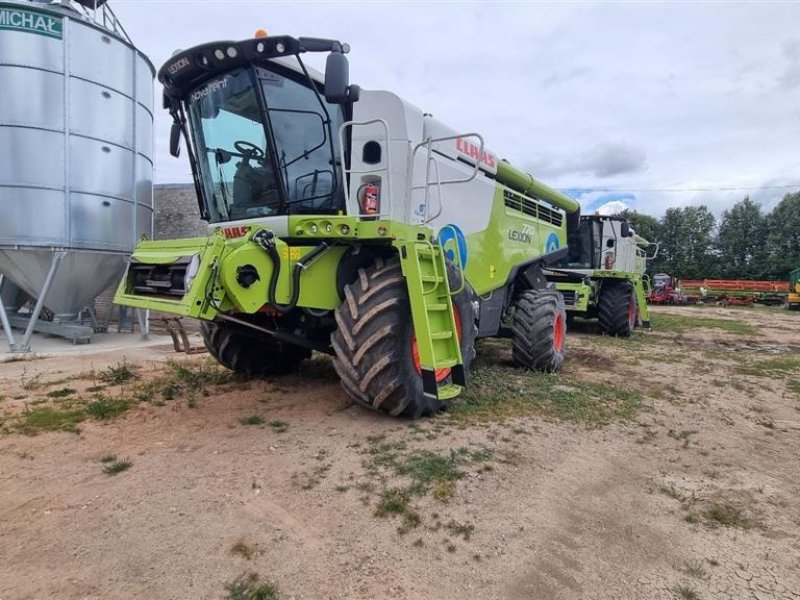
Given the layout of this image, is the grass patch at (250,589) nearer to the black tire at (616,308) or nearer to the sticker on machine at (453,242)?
the sticker on machine at (453,242)

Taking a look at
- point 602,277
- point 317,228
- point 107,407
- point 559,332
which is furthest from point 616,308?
point 107,407

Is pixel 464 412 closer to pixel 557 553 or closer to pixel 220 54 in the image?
pixel 557 553

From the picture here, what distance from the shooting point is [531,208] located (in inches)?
299

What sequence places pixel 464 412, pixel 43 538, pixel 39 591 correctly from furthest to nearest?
pixel 464 412 < pixel 43 538 < pixel 39 591

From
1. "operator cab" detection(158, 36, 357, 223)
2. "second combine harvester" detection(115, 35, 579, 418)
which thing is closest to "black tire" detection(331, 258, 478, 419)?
"second combine harvester" detection(115, 35, 579, 418)

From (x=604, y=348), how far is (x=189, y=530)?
846 cm

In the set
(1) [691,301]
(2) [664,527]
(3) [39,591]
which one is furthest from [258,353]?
(1) [691,301]

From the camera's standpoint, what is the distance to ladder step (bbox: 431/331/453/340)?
4.15 meters

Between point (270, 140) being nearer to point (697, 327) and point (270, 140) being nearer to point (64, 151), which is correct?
point (64, 151)

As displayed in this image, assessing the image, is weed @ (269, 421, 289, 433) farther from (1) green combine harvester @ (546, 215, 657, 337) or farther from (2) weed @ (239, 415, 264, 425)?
(1) green combine harvester @ (546, 215, 657, 337)

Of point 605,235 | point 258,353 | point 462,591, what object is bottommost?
point 462,591

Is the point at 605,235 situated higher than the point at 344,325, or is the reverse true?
the point at 605,235

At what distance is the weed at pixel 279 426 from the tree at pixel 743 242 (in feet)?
168

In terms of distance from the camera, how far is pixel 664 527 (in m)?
2.86
